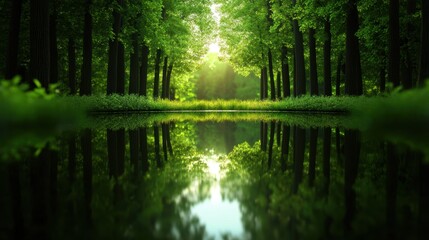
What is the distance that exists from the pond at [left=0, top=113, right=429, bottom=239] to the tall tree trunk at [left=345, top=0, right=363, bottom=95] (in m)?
14.7

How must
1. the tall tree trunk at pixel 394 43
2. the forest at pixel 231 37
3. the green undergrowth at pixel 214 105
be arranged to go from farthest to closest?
the green undergrowth at pixel 214 105 → the tall tree trunk at pixel 394 43 → the forest at pixel 231 37

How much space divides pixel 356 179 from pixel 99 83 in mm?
41656

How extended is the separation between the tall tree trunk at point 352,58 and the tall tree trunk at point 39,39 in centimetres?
1439

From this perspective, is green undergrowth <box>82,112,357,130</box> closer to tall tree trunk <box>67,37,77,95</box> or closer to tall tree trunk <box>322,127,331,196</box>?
tall tree trunk <box>322,127,331,196</box>

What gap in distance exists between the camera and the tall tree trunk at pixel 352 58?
21156 millimetres

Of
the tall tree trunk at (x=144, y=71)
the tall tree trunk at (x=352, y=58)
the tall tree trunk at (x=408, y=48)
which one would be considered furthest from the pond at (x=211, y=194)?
the tall tree trunk at (x=144, y=71)

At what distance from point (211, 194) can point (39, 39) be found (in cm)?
1227

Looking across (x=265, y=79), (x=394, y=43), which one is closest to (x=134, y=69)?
(x=394, y=43)

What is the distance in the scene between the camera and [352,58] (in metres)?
21.2

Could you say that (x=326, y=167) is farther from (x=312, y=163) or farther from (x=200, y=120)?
(x=200, y=120)

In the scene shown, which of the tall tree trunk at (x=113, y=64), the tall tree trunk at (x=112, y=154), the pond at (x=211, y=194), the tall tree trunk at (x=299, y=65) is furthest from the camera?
the tall tree trunk at (x=299, y=65)

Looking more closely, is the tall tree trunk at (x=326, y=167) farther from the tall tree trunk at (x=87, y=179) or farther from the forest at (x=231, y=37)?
the forest at (x=231, y=37)

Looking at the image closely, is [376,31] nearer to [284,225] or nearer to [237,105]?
[237,105]

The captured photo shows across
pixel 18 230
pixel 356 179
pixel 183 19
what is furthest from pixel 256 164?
pixel 183 19
